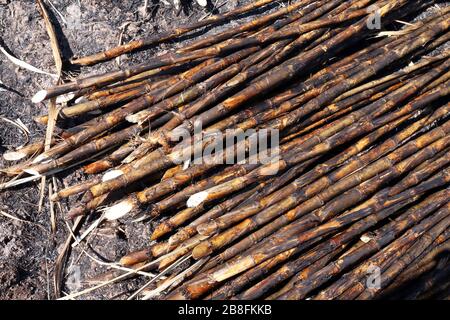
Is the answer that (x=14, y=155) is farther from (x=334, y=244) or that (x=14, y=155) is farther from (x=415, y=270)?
(x=415, y=270)

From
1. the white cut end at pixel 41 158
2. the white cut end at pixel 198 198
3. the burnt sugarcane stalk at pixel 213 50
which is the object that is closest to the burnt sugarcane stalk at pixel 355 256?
→ the white cut end at pixel 198 198

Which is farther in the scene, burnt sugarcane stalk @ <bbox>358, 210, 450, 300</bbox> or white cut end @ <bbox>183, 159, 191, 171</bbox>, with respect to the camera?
white cut end @ <bbox>183, 159, 191, 171</bbox>

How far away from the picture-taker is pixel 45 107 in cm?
250

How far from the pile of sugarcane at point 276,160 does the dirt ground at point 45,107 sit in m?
0.11

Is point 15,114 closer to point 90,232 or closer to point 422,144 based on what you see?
point 90,232

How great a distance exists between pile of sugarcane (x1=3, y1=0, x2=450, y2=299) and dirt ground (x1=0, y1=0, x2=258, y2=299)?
11 cm

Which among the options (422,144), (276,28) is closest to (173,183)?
(276,28)

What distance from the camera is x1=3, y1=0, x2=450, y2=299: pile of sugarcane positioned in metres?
2.15

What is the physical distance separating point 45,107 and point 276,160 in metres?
1.11

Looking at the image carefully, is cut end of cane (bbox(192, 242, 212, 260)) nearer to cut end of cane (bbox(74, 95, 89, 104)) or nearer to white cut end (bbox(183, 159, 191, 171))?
white cut end (bbox(183, 159, 191, 171))

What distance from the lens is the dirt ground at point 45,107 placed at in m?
2.29

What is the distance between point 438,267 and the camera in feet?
7.25

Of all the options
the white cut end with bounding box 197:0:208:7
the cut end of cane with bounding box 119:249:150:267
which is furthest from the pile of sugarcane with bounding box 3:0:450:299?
the white cut end with bounding box 197:0:208:7

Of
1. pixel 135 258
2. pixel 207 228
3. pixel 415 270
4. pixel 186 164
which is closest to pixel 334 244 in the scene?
pixel 415 270
